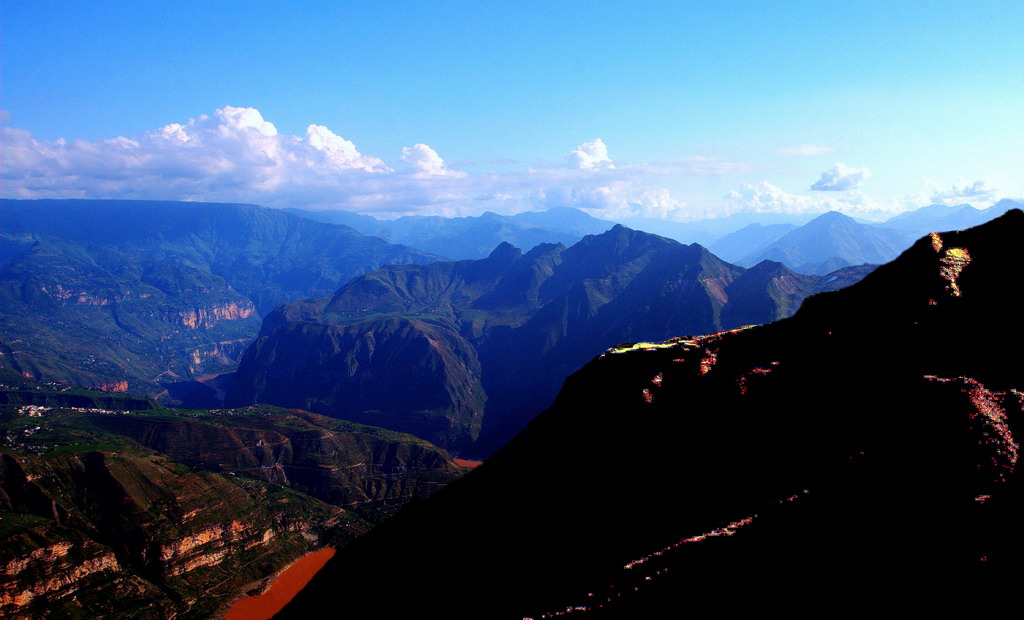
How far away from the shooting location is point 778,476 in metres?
26.1

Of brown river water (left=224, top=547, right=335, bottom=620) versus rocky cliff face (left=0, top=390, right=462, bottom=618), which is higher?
rocky cliff face (left=0, top=390, right=462, bottom=618)

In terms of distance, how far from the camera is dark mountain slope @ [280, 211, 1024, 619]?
17641 millimetres

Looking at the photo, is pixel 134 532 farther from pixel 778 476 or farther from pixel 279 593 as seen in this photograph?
pixel 778 476

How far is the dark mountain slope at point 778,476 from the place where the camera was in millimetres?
17641

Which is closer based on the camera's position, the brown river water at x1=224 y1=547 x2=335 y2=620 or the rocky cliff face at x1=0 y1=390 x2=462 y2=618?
the rocky cliff face at x1=0 y1=390 x2=462 y2=618

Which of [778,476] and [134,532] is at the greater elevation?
[778,476]

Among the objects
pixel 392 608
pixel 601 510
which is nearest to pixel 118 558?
pixel 392 608

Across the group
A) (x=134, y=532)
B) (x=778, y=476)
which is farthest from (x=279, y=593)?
(x=778, y=476)

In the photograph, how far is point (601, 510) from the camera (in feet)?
107

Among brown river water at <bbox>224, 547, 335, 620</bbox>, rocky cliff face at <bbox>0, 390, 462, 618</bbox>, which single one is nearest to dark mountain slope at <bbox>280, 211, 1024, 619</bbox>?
brown river water at <bbox>224, 547, 335, 620</bbox>

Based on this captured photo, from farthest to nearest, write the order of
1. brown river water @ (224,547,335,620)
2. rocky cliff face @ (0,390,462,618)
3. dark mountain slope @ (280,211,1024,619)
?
brown river water @ (224,547,335,620) < rocky cliff face @ (0,390,462,618) < dark mountain slope @ (280,211,1024,619)

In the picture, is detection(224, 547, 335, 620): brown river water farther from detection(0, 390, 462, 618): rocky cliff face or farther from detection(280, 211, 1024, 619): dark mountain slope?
detection(280, 211, 1024, 619): dark mountain slope

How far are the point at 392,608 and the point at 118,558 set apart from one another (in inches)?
5278

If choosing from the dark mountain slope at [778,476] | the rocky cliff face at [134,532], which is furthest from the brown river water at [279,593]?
the dark mountain slope at [778,476]
